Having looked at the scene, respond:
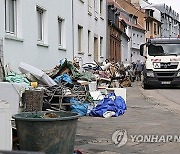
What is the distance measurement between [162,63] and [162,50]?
0.79 meters

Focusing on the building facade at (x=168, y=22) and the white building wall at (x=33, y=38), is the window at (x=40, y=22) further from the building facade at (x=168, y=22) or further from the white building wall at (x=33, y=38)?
the building facade at (x=168, y=22)

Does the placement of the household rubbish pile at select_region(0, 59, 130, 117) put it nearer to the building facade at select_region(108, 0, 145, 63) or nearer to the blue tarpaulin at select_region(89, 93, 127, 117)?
the blue tarpaulin at select_region(89, 93, 127, 117)

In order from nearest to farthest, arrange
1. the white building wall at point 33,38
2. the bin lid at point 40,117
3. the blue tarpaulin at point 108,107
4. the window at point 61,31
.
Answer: the bin lid at point 40,117
the blue tarpaulin at point 108,107
the white building wall at point 33,38
the window at point 61,31

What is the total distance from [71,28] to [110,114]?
8.64 m

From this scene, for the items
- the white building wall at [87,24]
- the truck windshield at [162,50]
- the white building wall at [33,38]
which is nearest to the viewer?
the white building wall at [33,38]

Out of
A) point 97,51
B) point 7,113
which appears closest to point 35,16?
point 7,113

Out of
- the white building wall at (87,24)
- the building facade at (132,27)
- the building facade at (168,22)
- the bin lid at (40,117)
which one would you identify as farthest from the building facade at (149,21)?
the bin lid at (40,117)

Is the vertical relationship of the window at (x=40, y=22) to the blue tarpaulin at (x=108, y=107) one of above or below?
above

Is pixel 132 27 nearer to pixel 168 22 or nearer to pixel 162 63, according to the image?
pixel 162 63

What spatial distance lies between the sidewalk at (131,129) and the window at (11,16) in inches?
134

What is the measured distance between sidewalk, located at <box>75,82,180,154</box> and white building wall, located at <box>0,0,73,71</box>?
115 inches

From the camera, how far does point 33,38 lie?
1331 centimetres

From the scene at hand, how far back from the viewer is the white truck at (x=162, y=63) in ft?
75.7

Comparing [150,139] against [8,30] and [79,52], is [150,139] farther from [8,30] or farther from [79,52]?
[79,52]
